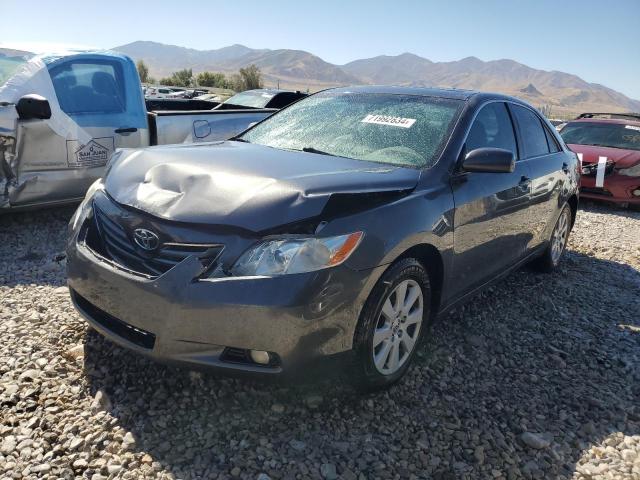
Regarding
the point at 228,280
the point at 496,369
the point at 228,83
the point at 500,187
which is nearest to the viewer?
the point at 228,280

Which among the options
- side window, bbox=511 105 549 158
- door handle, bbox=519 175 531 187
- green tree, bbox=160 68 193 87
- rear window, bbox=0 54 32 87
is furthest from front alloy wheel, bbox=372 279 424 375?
green tree, bbox=160 68 193 87

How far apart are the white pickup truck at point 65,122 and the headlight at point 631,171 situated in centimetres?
688

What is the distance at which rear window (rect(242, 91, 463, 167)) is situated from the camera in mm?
3209

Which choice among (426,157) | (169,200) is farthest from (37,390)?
(426,157)

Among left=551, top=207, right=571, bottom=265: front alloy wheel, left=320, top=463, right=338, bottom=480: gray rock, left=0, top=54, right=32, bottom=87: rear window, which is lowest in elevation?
left=320, top=463, right=338, bottom=480: gray rock

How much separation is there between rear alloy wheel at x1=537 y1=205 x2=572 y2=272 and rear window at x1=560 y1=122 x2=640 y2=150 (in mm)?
4825

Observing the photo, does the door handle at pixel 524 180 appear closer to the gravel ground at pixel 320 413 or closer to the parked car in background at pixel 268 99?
the gravel ground at pixel 320 413

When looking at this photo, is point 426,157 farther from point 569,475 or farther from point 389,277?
point 569,475

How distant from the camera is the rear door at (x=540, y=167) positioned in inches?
165

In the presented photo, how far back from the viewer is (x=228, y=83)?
4788 centimetres

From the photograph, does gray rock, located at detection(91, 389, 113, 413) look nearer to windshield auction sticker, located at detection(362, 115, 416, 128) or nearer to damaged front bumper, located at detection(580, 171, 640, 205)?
windshield auction sticker, located at detection(362, 115, 416, 128)

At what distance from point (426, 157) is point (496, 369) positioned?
1.36m

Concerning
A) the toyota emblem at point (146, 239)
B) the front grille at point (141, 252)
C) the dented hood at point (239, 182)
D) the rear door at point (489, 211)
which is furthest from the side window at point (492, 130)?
the toyota emblem at point (146, 239)

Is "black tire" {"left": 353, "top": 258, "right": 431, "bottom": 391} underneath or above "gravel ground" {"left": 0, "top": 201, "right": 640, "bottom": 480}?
above
